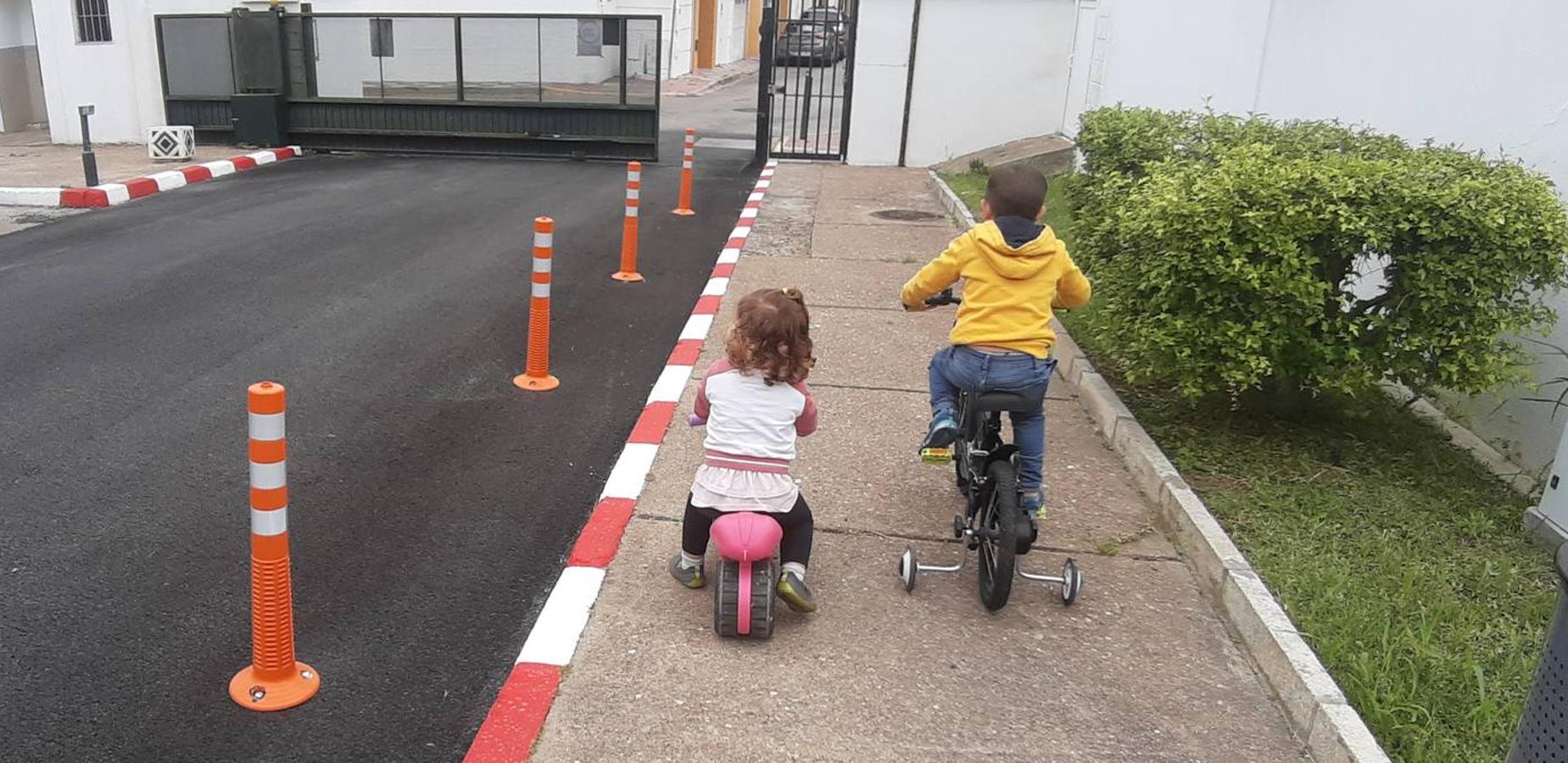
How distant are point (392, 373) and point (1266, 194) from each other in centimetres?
476

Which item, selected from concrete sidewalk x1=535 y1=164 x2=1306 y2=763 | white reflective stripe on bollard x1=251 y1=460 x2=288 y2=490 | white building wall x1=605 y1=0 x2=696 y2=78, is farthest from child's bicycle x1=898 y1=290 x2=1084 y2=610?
white building wall x1=605 y1=0 x2=696 y2=78

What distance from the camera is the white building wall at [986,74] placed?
16.7m

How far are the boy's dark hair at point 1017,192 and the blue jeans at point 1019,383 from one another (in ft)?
1.72

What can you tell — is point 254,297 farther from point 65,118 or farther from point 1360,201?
point 65,118

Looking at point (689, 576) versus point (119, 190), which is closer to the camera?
point (689, 576)

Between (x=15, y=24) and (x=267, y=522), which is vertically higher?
(x=15, y=24)

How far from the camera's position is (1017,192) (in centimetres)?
404

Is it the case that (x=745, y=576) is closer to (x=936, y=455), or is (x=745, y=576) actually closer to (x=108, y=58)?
(x=936, y=455)

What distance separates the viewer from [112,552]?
4250 millimetres

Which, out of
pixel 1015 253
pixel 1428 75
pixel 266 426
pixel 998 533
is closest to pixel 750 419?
pixel 998 533

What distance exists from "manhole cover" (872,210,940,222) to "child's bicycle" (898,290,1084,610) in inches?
337

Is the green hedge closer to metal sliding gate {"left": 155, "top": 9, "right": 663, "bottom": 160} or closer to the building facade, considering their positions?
metal sliding gate {"left": 155, "top": 9, "right": 663, "bottom": 160}

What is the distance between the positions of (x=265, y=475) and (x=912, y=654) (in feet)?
6.82

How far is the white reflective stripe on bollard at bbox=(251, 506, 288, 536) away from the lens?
3.15 metres
